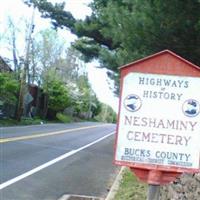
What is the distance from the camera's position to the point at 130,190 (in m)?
11.3

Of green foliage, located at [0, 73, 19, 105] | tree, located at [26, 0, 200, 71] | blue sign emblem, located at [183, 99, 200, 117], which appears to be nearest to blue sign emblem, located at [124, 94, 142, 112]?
blue sign emblem, located at [183, 99, 200, 117]

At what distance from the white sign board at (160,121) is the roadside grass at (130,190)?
5.87 m

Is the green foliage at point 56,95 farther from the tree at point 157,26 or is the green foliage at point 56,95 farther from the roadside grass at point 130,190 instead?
the roadside grass at point 130,190

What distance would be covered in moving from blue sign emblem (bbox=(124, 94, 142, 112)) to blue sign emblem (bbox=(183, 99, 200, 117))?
0.37 meters

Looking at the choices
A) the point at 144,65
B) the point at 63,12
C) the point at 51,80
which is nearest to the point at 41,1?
the point at 63,12

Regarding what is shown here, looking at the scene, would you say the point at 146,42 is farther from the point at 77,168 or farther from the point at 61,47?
the point at 61,47

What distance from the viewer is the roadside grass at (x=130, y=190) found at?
417 inches

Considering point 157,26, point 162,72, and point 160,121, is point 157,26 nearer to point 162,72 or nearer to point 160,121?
point 162,72

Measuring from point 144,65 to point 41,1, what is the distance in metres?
24.1

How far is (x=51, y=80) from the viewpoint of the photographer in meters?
64.0

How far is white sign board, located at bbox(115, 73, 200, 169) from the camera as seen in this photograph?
458cm

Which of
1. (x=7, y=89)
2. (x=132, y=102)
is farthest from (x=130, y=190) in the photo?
(x=7, y=89)

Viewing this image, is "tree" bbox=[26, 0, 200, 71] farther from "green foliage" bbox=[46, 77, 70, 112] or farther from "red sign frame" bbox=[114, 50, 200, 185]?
"green foliage" bbox=[46, 77, 70, 112]

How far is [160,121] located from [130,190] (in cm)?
691
